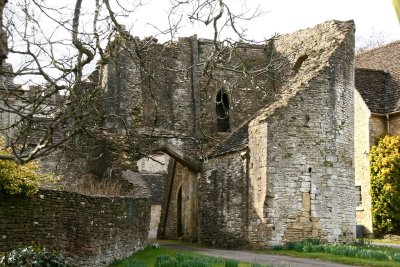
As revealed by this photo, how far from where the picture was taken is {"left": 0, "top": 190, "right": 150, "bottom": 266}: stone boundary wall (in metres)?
12.5

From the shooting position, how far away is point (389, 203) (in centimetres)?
2708

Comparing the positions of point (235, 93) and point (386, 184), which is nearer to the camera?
point (235, 93)

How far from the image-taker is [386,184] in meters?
27.2

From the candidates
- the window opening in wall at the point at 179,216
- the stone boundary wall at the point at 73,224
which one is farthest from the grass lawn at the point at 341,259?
the window opening in wall at the point at 179,216

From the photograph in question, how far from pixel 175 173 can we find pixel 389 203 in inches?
385

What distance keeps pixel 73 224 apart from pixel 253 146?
8785mm

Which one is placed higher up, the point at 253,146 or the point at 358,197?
the point at 253,146

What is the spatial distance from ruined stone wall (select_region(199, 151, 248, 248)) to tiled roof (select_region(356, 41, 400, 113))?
374 inches

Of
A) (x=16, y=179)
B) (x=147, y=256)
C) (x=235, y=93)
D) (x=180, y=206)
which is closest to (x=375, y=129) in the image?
(x=235, y=93)

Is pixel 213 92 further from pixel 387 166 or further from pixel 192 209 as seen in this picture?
pixel 387 166

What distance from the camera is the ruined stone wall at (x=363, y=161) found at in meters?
A: 28.6

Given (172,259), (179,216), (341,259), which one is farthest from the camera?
(179,216)

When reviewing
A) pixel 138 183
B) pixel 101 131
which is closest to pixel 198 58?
pixel 101 131

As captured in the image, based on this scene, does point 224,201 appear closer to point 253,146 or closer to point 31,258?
point 253,146
